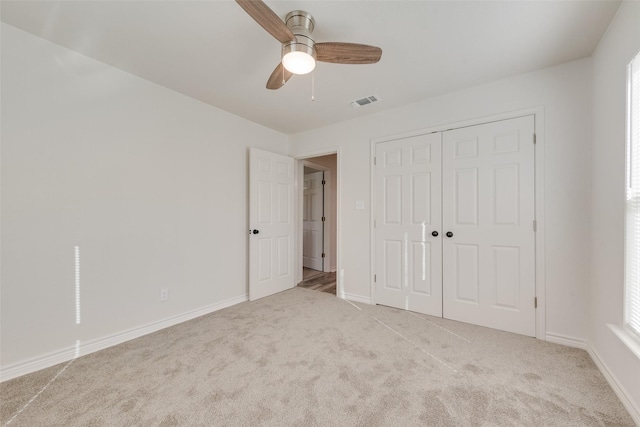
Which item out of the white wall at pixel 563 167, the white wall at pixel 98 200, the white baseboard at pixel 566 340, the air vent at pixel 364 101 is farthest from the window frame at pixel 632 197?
the white wall at pixel 98 200

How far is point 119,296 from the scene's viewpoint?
2.27m

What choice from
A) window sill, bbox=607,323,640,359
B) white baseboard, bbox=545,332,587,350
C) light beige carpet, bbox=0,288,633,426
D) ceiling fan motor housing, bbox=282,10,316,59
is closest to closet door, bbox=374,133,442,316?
light beige carpet, bbox=0,288,633,426

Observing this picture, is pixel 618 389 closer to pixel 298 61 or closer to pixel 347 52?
pixel 347 52

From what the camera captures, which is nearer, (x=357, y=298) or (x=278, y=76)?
(x=278, y=76)

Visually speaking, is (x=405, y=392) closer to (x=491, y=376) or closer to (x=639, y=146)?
(x=491, y=376)

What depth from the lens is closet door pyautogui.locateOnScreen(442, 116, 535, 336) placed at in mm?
2346

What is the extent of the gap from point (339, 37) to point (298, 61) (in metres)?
0.53

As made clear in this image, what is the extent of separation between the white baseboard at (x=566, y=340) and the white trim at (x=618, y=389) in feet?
0.38

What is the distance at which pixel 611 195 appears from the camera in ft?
5.63

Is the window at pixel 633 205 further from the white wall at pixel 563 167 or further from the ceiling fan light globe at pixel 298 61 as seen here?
the ceiling fan light globe at pixel 298 61

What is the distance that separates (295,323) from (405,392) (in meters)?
1.30

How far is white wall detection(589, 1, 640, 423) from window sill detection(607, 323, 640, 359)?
35 mm

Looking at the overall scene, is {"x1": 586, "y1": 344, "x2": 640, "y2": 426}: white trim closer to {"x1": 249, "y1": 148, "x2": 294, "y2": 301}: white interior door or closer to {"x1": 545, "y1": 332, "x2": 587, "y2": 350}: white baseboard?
{"x1": 545, "y1": 332, "x2": 587, "y2": 350}: white baseboard

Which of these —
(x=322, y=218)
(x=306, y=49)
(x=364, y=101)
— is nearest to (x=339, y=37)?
(x=306, y=49)
